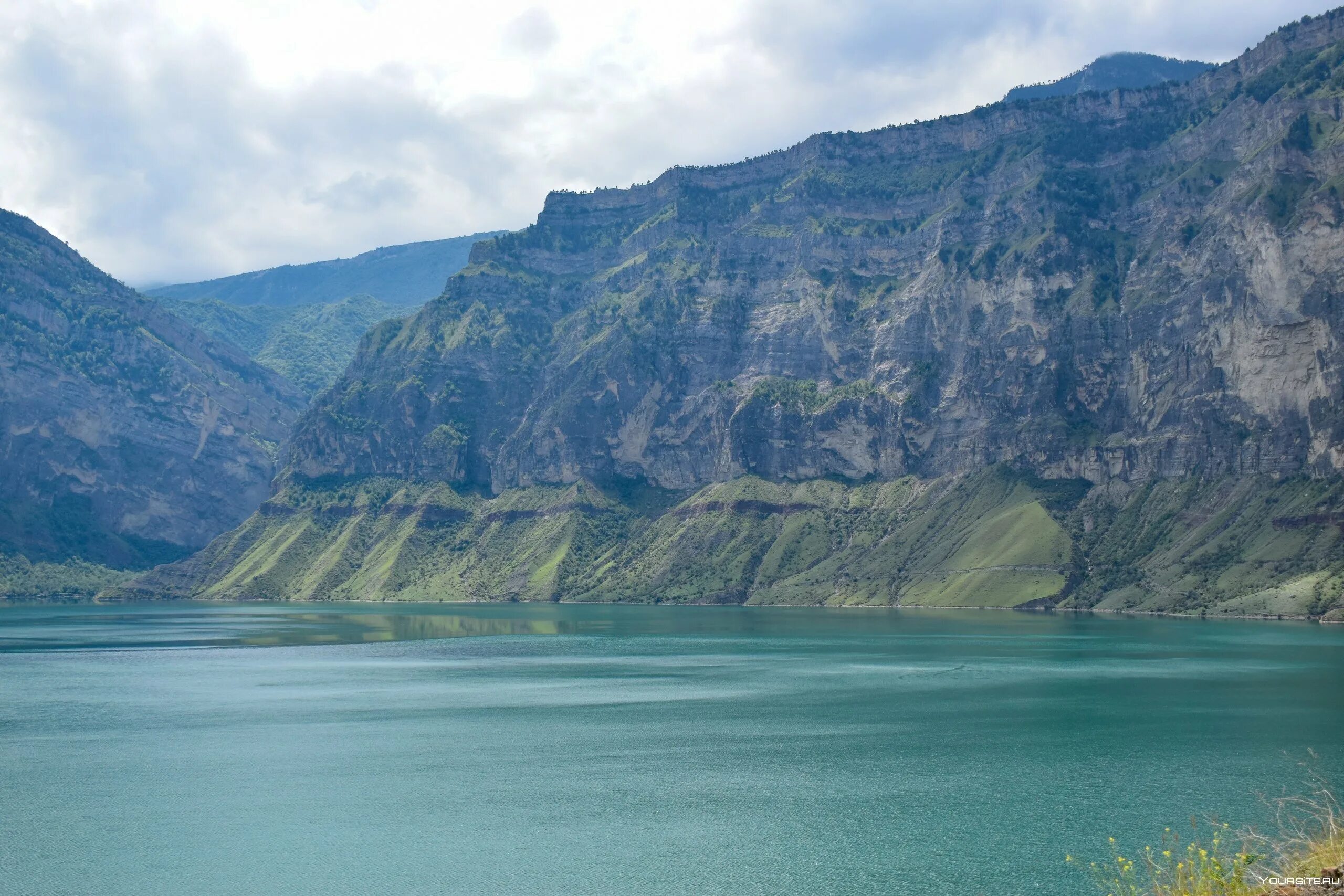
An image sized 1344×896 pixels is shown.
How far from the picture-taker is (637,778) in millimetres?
101250

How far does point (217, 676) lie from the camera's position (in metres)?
180

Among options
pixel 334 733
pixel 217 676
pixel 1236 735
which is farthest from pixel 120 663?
pixel 1236 735

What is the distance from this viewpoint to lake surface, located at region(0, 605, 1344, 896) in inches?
3014

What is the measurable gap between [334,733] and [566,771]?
31.7 m

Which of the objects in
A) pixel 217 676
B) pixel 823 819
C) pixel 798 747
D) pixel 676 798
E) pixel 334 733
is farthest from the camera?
pixel 217 676

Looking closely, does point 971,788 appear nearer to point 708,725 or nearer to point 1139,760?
point 1139,760

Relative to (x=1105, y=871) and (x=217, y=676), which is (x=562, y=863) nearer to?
(x=1105, y=871)

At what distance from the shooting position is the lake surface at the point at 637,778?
76.6 m

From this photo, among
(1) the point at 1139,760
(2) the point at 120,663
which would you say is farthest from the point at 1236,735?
(2) the point at 120,663

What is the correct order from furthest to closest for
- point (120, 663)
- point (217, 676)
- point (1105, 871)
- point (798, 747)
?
1. point (120, 663)
2. point (217, 676)
3. point (798, 747)
4. point (1105, 871)

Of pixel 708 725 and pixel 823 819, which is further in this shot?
pixel 708 725

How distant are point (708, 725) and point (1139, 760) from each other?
40427mm

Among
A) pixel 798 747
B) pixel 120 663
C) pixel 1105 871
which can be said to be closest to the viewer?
pixel 1105 871

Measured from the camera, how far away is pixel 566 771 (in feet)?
342
